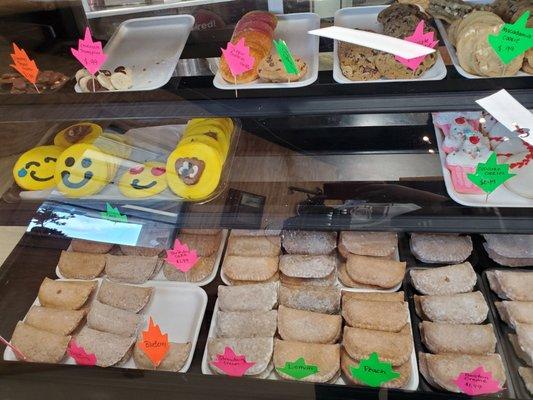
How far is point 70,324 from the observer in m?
1.81

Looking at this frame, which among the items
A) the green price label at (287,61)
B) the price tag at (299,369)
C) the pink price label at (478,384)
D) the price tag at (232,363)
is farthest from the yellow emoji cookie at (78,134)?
the pink price label at (478,384)

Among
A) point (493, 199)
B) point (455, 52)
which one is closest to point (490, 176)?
point (493, 199)

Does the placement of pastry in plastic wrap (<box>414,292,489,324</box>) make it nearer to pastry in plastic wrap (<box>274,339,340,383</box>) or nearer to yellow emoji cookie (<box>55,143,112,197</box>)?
pastry in plastic wrap (<box>274,339,340,383</box>)

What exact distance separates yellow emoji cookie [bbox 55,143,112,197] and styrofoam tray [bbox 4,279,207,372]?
1.45ft

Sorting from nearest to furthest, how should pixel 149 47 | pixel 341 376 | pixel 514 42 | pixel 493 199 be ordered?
pixel 514 42, pixel 493 199, pixel 341 376, pixel 149 47

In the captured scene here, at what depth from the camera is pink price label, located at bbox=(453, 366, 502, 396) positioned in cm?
143

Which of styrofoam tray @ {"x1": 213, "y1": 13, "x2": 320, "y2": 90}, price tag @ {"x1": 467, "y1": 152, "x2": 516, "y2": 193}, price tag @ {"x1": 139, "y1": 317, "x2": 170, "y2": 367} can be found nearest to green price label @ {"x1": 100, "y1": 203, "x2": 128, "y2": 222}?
price tag @ {"x1": 139, "y1": 317, "x2": 170, "y2": 367}

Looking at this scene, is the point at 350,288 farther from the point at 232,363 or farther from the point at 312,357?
the point at 232,363

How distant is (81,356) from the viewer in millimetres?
1682

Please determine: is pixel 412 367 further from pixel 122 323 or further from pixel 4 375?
pixel 4 375

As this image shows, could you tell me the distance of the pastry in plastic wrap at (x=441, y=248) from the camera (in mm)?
1780

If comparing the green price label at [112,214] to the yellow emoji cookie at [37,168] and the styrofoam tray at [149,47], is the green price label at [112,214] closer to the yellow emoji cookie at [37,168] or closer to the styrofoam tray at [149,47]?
the yellow emoji cookie at [37,168]

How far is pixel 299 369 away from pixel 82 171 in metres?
1.02

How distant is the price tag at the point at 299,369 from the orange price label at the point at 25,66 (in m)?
1.27
